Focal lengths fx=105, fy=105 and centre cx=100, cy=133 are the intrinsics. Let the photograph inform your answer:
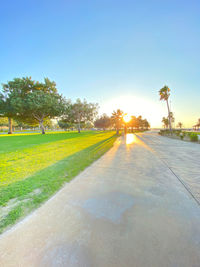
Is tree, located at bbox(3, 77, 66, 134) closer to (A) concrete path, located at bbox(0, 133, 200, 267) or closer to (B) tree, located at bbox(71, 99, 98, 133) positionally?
(B) tree, located at bbox(71, 99, 98, 133)

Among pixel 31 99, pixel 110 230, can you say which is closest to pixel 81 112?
pixel 31 99

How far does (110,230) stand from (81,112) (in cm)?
3734

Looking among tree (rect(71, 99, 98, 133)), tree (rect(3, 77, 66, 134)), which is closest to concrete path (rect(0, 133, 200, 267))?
tree (rect(3, 77, 66, 134))

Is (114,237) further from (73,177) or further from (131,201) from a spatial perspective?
(73,177)

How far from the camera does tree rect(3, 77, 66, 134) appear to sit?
26.6m

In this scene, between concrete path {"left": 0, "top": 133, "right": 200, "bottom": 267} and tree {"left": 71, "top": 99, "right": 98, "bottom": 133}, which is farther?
tree {"left": 71, "top": 99, "right": 98, "bottom": 133}

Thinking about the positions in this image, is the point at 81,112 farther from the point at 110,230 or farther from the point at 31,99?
the point at 110,230

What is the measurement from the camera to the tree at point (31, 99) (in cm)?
2657

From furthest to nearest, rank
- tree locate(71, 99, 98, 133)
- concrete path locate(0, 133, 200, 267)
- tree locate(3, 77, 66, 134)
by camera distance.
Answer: tree locate(71, 99, 98, 133), tree locate(3, 77, 66, 134), concrete path locate(0, 133, 200, 267)

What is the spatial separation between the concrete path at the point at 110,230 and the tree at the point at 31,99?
29316mm

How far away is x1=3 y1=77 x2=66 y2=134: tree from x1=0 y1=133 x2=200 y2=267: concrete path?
96.2 ft

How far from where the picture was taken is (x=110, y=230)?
1.92m

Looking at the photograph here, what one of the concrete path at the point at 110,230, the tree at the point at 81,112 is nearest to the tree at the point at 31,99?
the tree at the point at 81,112

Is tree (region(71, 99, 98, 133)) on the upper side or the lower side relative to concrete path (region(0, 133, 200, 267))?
upper
